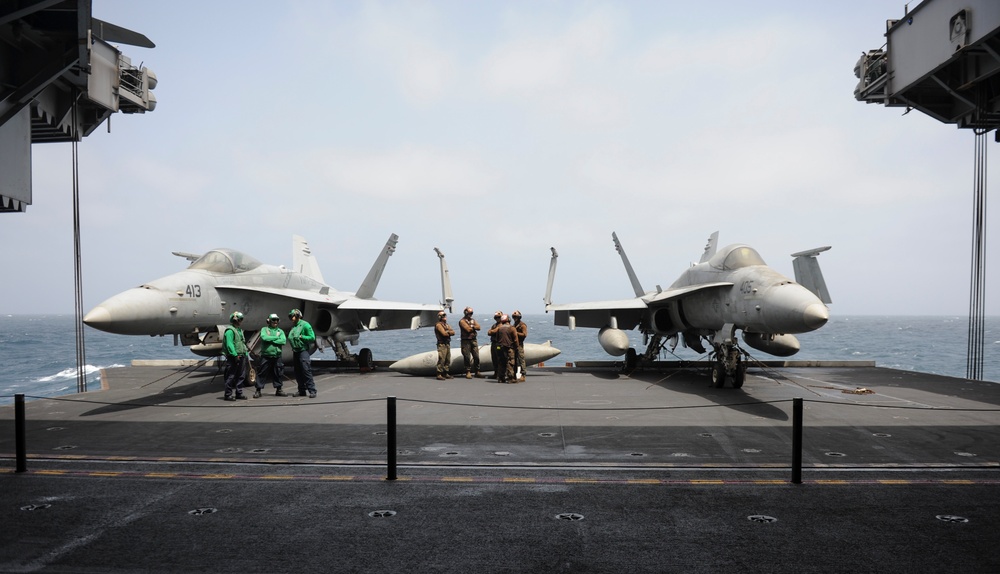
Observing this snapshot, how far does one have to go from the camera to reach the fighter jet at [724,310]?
35.4ft

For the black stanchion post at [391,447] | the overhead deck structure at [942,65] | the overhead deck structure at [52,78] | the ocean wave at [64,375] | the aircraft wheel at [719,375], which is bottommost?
the ocean wave at [64,375]

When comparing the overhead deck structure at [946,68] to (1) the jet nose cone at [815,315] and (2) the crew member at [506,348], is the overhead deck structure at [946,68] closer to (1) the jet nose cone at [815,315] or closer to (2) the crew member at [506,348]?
(1) the jet nose cone at [815,315]

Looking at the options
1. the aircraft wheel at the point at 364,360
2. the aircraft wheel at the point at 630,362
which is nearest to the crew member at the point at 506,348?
the aircraft wheel at the point at 630,362

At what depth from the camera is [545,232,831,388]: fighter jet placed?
35.4 feet

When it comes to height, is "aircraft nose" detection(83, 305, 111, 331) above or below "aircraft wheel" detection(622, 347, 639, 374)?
above

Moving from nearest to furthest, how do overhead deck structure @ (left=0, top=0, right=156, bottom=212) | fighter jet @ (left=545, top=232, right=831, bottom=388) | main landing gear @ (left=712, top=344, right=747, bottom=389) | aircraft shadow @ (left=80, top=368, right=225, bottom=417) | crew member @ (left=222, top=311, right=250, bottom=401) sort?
1. fighter jet @ (left=545, top=232, right=831, bottom=388)
2. overhead deck structure @ (left=0, top=0, right=156, bottom=212)
3. aircraft shadow @ (left=80, top=368, right=225, bottom=417)
4. crew member @ (left=222, top=311, right=250, bottom=401)
5. main landing gear @ (left=712, top=344, right=747, bottom=389)

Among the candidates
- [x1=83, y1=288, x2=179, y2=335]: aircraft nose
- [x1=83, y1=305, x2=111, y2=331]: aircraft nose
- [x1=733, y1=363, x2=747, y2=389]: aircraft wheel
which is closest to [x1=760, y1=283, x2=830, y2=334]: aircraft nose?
[x1=733, y1=363, x2=747, y2=389]: aircraft wheel

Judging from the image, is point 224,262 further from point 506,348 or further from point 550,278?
point 550,278

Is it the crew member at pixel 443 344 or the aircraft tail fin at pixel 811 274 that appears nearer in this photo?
the aircraft tail fin at pixel 811 274

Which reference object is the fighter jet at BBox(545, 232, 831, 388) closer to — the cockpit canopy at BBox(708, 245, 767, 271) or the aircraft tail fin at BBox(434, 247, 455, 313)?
the cockpit canopy at BBox(708, 245, 767, 271)

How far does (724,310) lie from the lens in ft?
43.3

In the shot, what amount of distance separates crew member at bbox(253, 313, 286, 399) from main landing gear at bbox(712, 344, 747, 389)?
9.01m

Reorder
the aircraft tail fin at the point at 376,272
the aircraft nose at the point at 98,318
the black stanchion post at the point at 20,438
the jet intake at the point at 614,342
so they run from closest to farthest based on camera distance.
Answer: the black stanchion post at the point at 20,438
the aircraft nose at the point at 98,318
the jet intake at the point at 614,342
the aircraft tail fin at the point at 376,272

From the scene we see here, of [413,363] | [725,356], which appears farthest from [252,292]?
[725,356]
